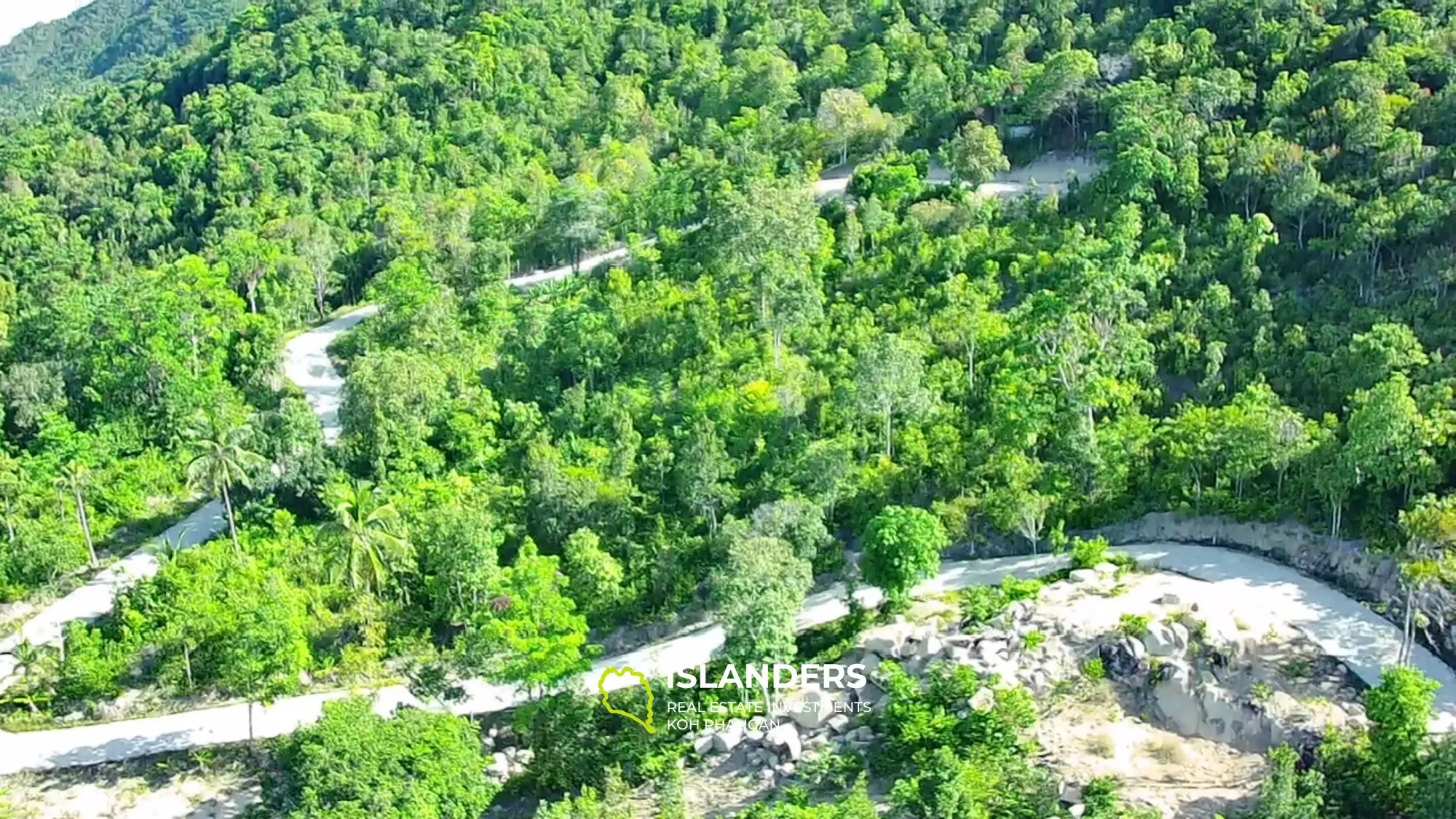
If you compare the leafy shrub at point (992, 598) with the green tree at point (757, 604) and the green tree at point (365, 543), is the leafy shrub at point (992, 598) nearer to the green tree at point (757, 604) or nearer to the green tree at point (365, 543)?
the green tree at point (757, 604)

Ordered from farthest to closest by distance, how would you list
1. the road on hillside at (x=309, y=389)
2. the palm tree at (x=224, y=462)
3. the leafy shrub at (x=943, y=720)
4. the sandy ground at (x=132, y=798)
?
1. the palm tree at (x=224, y=462)
2. the road on hillside at (x=309, y=389)
3. the sandy ground at (x=132, y=798)
4. the leafy shrub at (x=943, y=720)

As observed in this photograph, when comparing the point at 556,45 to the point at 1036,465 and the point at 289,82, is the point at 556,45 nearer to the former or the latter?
the point at 289,82

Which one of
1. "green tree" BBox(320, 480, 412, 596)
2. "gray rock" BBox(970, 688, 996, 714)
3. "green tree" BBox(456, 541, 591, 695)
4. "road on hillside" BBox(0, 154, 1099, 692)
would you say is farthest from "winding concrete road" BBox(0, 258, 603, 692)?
"gray rock" BBox(970, 688, 996, 714)

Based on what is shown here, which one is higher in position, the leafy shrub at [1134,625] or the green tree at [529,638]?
the green tree at [529,638]

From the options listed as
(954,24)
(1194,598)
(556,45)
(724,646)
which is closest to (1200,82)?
(954,24)

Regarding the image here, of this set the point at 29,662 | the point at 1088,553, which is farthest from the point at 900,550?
the point at 29,662

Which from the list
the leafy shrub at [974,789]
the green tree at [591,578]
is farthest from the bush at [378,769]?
the leafy shrub at [974,789]
